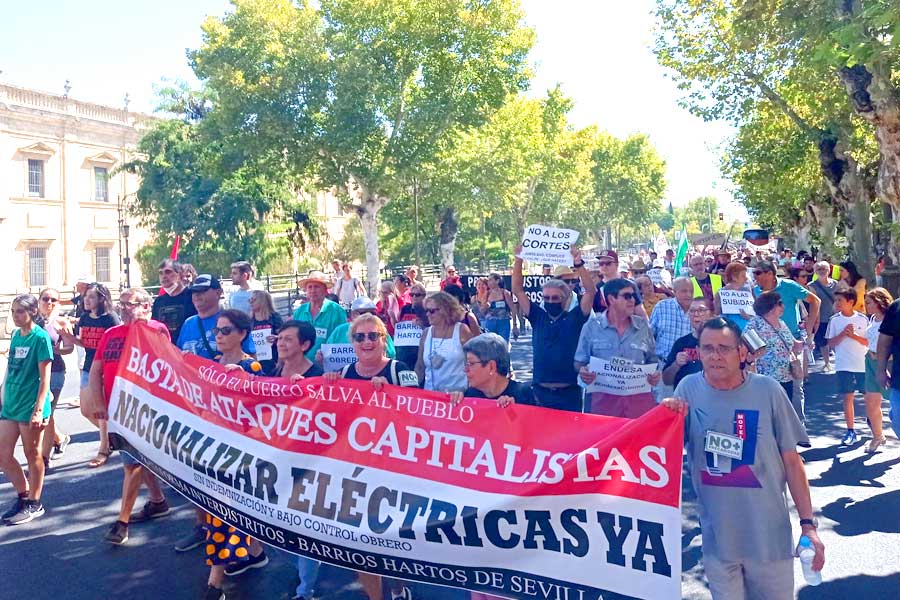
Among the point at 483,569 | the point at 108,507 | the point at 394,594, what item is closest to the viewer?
the point at 483,569

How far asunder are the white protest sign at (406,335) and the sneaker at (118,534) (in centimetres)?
253

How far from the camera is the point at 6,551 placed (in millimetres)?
5633

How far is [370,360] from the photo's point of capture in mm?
4785

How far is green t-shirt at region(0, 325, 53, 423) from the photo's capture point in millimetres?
6195

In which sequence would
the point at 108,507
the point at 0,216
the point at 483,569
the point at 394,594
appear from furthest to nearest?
the point at 0,216, the point at 108,507, the point at 394,594, the point at 483,569

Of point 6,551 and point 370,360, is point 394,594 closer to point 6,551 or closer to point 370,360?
point 370,360

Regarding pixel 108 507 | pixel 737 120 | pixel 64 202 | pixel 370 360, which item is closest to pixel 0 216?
pixel 64 202

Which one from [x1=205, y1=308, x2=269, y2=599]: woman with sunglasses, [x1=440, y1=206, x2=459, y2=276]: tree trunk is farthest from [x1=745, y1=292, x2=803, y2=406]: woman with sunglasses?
[x1=440, y1=206, x2=459, y2=276]: tree trunk

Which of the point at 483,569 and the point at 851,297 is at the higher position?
the point at 851,297

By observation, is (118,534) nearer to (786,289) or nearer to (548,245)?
(548,245)

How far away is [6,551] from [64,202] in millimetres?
44399

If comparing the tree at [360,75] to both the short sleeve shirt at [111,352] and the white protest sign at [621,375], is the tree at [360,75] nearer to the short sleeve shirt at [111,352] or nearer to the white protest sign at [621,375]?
the short sleeve shirt at [111,352]

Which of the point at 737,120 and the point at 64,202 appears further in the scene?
the point at 64,202

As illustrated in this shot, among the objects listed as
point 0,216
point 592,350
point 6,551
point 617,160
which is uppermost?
point 617,160
